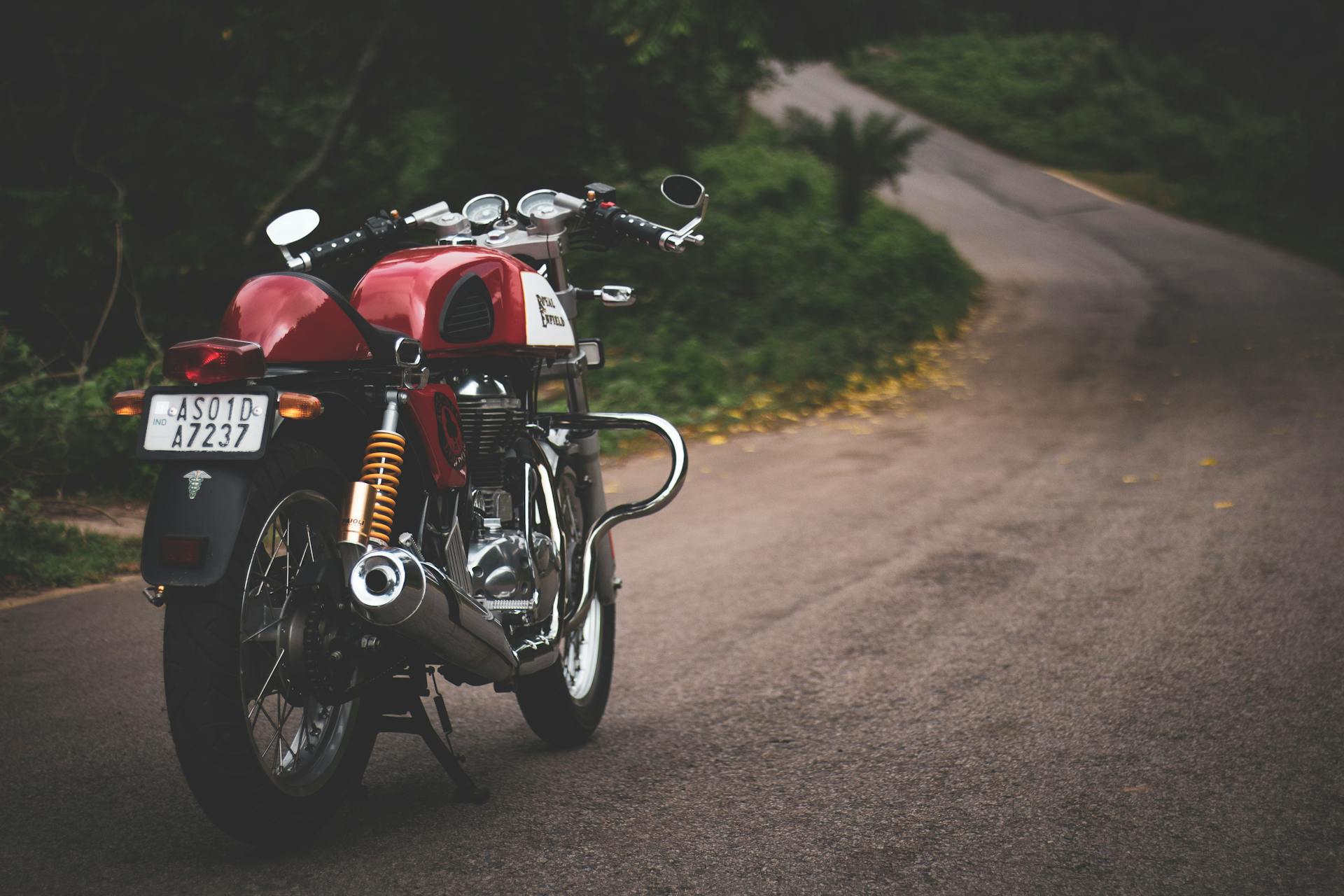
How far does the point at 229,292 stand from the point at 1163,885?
8.70m

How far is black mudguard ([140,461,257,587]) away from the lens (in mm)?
2572

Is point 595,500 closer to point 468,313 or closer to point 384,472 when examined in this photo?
point 468,313

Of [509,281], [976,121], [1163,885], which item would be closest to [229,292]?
[509,281]

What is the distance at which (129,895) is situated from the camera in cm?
272

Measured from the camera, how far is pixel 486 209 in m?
4.17

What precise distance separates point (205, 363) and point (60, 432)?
198 inches

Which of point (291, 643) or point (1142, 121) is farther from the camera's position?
point (1142, 121)

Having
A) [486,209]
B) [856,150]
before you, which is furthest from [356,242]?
[856,150]

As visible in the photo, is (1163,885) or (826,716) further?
(826,716)

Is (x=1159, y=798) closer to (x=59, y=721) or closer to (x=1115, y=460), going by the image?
(x=59, y=721)

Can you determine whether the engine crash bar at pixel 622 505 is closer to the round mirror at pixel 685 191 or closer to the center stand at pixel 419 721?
the center stand at pixel 419 721

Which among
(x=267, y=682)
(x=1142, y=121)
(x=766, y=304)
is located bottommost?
(x=766, y=304)

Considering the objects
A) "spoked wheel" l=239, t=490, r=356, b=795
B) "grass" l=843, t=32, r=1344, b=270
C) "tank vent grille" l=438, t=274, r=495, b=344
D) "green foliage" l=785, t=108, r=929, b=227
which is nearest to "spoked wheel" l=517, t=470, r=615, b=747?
"tank vent grille" l=438, t=274, r=495, b=344

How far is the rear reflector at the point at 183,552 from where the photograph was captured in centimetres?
258
